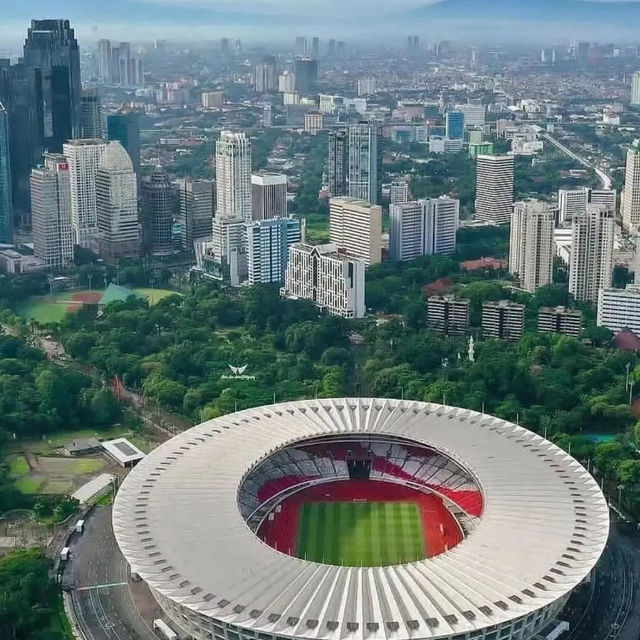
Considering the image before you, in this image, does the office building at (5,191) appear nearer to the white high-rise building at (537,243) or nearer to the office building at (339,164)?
the office building at (339,164)

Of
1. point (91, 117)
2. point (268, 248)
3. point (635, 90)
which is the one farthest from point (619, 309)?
point (635, 90)

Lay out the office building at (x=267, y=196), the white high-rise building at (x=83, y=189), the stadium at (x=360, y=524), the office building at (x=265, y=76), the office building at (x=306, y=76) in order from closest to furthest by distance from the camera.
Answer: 1. the stadium at (x=360, y=524)
2. the white high-rise building at (x=83, y=189)
3. the office building at (x=267, y=196)
4. the office building at (x=265, y=76)
5. the office building at (x=306, y=76)

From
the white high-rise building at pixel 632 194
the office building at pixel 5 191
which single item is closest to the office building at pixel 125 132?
the office building at pixel 5 191

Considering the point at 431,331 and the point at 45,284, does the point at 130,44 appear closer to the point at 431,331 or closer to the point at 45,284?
the point at 45,284

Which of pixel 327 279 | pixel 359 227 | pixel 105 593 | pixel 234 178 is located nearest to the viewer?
pixel 105 593

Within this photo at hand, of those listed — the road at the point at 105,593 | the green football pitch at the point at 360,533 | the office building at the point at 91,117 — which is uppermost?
the office building at the point at 91,117

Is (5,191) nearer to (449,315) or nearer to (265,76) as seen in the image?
(449,315)
